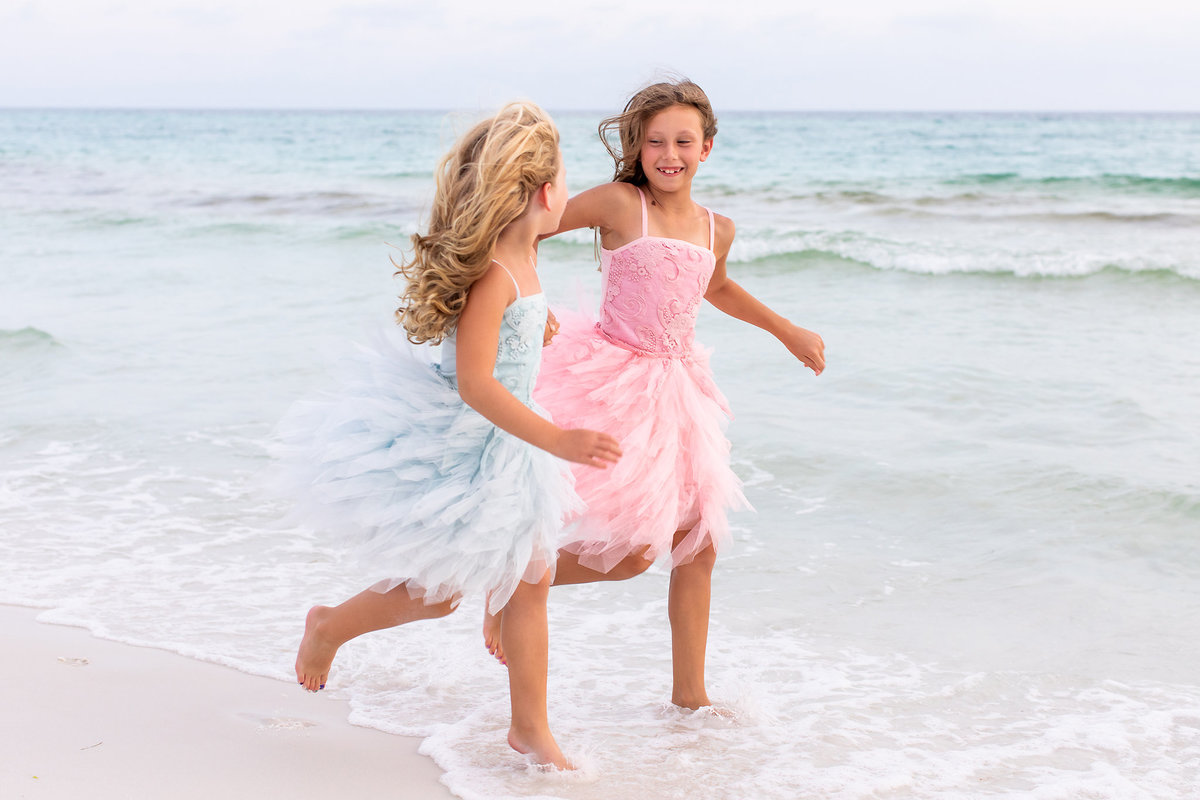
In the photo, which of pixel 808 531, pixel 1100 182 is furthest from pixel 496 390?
pixel 1100 182

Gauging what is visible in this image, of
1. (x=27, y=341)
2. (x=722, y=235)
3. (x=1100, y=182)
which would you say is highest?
(x=1100, y=182)

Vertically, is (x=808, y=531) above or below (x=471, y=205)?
below

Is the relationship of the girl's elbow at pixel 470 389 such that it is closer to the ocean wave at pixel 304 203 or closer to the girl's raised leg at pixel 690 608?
the girl's raised leg at pixel 690 608

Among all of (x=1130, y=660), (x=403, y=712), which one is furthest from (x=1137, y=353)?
(x=403, y=712)

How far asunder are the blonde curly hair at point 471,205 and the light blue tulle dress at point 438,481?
0.12m

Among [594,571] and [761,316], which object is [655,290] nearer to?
[761,316]

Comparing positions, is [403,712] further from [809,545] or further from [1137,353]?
[1137,353]

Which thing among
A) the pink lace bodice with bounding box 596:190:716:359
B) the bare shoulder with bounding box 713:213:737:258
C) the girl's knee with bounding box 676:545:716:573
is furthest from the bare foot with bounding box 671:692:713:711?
the bare shoulder with bounding box 713:213:737:258

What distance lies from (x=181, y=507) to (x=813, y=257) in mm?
7854

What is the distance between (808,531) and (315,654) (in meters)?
2.31

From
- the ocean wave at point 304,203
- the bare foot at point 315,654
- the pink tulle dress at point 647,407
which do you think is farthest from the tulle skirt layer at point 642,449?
the ocean wave at point 304,203

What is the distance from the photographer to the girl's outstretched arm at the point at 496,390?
219cm

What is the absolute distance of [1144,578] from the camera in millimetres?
3852

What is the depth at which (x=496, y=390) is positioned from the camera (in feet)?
7.39
